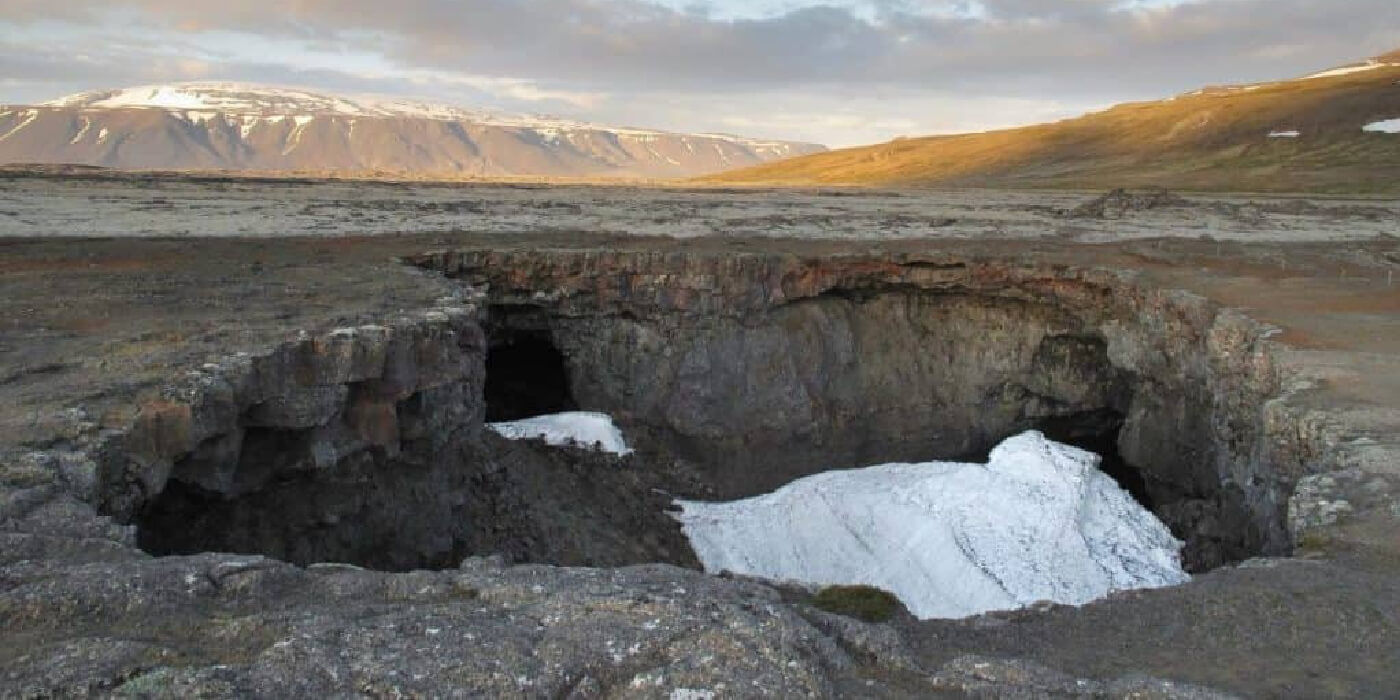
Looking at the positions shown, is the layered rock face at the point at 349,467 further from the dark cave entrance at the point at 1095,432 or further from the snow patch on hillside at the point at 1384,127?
the snow patch on hillside at the point at 1384,127

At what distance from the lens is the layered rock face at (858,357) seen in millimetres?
22266

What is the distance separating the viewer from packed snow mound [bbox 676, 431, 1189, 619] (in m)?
19.3

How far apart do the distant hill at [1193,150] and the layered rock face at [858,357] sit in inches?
1808

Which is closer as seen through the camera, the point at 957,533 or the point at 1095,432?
the point at 957,533

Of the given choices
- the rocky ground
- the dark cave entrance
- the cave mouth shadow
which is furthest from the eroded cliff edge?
the cave mouth shadow

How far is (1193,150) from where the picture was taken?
84.1m

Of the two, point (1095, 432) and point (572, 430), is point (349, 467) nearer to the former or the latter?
point (572, 430)

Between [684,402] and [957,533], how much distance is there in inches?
282

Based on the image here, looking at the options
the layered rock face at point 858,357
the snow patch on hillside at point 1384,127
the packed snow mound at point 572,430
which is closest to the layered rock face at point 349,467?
the packed snow mound at point 572,430

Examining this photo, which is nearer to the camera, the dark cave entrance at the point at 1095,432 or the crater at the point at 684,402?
the crater at the point at 684,402

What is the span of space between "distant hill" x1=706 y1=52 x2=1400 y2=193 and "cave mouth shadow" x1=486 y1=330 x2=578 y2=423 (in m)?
53.1

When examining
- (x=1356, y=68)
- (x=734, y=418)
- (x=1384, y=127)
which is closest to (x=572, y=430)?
(x=734, y=418)

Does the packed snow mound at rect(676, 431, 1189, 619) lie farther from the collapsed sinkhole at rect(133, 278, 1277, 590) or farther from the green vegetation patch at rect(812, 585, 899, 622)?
the green vegetation patch at rect(812, 585, 899, 622)

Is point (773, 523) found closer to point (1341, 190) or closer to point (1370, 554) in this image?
point (1370, 554)
